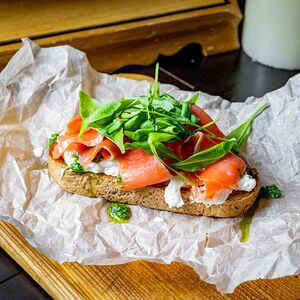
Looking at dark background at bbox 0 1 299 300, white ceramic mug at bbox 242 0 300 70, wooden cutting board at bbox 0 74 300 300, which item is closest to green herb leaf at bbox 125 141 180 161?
wooden cutting board at bbox 0 74 300 300

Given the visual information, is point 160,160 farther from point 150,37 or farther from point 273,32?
point 273,32

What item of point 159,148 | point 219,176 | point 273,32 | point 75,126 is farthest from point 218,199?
point 273,32

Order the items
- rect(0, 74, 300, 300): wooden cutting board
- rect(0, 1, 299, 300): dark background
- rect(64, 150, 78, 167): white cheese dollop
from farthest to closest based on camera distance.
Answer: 1. rect(0, 1, 299, 300): dark background
2. rect(64, 150, 78, 167): white cheese dollop
3. rect(0, 74, 300, 300): wooden cutting board

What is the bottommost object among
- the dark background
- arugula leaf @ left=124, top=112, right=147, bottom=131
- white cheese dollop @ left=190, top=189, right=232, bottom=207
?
the dark background

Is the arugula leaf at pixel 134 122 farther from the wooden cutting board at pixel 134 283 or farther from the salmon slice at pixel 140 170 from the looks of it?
the wooden cutting board at pixel 134 283

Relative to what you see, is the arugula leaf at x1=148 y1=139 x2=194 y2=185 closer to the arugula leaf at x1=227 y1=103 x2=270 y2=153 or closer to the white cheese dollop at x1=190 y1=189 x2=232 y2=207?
the white cheese dollop at x1=190 y1=189 x2=232 y2=207

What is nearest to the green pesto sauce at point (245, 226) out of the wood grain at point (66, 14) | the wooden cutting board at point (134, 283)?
the wooden cutting board at point (134, 283)

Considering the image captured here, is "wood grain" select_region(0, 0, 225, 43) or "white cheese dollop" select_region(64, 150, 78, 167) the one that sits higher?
"wood grain" select_region(0, 0, 225, 43)

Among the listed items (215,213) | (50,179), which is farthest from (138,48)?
(215,213)
